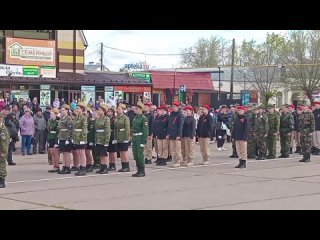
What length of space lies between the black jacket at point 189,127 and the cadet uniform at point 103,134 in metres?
3.04

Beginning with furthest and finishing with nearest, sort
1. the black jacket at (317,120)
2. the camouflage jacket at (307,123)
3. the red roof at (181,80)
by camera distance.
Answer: the red roof at (181,80) → the black jacket at (317,120) → the camouflage jacket at (307,123)

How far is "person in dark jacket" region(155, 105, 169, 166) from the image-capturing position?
1759 cm

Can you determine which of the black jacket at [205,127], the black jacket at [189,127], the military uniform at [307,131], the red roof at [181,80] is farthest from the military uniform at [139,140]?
the red roof at [181,80]

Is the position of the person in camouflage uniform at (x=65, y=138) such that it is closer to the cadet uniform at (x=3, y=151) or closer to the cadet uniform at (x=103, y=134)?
the cadet uniform at (x=103, y=134)

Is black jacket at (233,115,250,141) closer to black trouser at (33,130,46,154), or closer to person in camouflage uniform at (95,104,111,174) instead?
person in camouflage uniform at (95,104,111,174)

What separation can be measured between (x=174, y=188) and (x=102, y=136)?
3.46m

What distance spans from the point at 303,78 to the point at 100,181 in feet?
131

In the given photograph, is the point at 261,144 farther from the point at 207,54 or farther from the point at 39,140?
the point at 207,54

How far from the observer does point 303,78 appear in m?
50.4

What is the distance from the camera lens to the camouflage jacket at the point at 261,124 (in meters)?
19.2

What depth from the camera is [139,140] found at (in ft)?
47.7

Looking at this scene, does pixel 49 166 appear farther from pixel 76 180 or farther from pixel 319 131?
pixel 319 131

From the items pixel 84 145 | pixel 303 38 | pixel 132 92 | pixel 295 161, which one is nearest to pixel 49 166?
pixel 84 145
